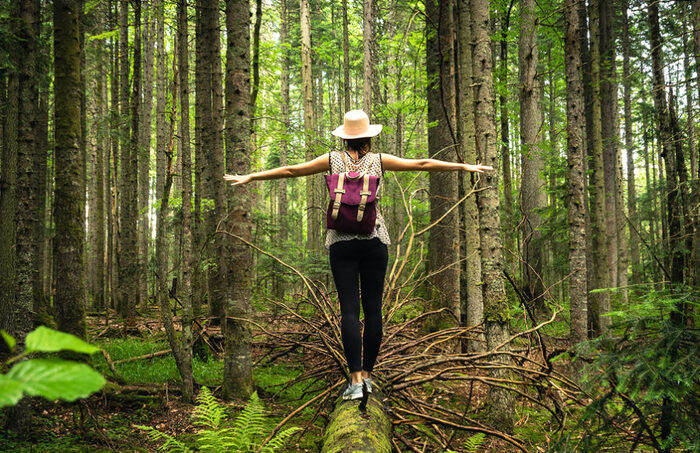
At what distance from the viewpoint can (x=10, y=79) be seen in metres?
7.20

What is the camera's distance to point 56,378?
0.74 meters

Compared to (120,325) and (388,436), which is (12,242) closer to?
(120,325)

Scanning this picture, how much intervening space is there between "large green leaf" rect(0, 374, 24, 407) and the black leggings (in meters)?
2.96

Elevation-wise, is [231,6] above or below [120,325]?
above

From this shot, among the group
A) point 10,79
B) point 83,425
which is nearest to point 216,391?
point 83,425

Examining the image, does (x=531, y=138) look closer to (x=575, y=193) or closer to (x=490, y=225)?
(x=575, y=193)

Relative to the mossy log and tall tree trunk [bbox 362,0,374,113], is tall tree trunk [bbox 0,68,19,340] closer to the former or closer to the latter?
the mossy log

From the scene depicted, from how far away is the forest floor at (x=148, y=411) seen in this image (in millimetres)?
4117

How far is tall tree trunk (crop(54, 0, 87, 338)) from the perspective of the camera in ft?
14.7

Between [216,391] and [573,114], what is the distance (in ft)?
23.2

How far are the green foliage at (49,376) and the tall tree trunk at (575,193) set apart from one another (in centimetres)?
701

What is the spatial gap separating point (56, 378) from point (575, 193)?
7104 mm

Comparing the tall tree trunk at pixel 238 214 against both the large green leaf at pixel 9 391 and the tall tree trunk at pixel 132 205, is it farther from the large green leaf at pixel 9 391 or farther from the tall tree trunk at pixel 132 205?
the tall tree trunk at pixel 132 205

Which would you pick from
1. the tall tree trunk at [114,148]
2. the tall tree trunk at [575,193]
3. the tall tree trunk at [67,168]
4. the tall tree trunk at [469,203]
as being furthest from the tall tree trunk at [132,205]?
the tall tree trunk at [575,193]
